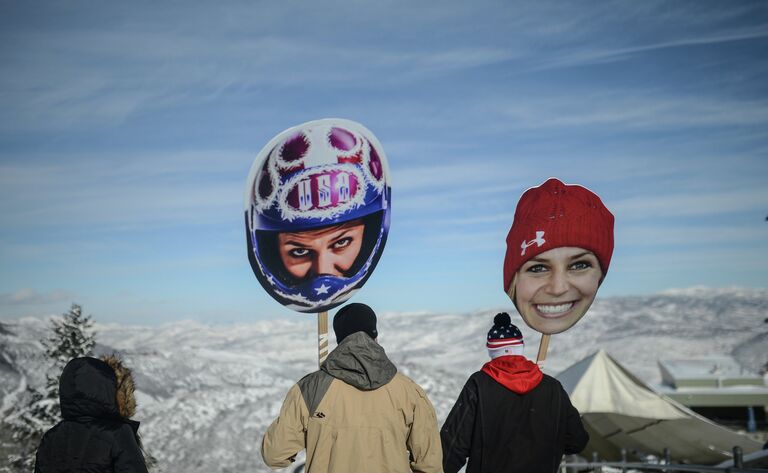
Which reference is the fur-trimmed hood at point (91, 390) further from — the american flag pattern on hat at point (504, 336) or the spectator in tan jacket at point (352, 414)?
the american flag pattern on hat at point (504, 336)

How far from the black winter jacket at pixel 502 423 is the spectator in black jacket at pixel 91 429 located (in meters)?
1.50

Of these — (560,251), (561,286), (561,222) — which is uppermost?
(561,222)

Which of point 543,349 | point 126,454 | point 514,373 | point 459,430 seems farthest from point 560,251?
point 126,454

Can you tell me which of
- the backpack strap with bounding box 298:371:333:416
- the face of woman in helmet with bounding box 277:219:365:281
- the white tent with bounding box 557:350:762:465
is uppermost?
the face of woman in helmet with bounding box 277:219:365:281

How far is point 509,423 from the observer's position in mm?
3447

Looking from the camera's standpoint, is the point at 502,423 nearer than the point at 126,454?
No

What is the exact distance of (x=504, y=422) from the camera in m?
3.44

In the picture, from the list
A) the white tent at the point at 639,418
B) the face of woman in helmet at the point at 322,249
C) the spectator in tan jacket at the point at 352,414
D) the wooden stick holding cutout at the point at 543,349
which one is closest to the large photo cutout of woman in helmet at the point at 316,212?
the face of woman in helmet at the point at 322,249

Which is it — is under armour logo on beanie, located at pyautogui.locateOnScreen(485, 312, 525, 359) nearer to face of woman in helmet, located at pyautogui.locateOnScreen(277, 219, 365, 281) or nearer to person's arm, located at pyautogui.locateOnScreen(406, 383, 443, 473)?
person's arm, located at pyautogui.locateOnScreen(406, 383, 443, 473)

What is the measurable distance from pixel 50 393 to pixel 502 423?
16490 millimetres

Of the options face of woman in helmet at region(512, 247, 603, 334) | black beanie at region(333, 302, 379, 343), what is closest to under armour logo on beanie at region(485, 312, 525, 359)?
black beanie at region(333, 302, 379, 343)

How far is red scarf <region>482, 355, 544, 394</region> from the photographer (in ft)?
11.3

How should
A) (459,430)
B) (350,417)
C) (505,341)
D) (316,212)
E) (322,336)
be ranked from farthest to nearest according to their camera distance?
(316,212)
(322,336)
(505,341)
(459,430)
(350,417)

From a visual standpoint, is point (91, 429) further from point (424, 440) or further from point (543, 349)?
point (543, 349)
